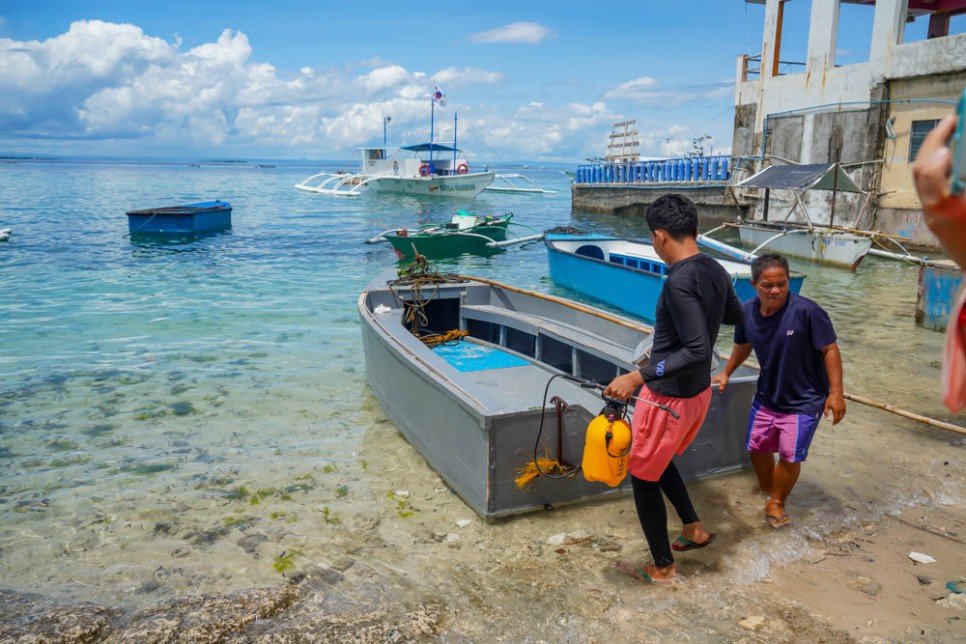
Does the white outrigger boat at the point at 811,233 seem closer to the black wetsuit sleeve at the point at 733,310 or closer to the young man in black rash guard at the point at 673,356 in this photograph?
the black wetsuit sleeve at the point at 733,310

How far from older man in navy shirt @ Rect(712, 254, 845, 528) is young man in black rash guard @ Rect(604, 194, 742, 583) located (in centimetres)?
64

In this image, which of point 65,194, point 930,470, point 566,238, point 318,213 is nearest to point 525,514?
point 930,470

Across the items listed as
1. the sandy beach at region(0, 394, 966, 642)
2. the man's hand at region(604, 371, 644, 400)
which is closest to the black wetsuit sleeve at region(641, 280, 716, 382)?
the man's hand at region(604, 371, 644, 400)

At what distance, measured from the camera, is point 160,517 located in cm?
550

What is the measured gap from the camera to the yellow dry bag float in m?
3.62

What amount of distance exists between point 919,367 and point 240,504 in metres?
8.40

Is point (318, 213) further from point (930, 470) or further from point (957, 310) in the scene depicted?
point (957, 310)

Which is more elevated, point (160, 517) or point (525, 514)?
point (525, 514)

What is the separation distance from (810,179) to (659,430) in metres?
18.3

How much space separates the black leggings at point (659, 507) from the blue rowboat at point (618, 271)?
274 inches

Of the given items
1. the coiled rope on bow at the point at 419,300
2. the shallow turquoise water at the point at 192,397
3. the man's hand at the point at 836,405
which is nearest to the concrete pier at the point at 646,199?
the shallow turquoise water at the point at 192,397

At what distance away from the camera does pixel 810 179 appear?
19.3 m

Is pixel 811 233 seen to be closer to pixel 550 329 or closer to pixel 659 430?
pixel 550 329

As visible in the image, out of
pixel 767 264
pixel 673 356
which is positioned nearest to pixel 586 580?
pixel 673 356
